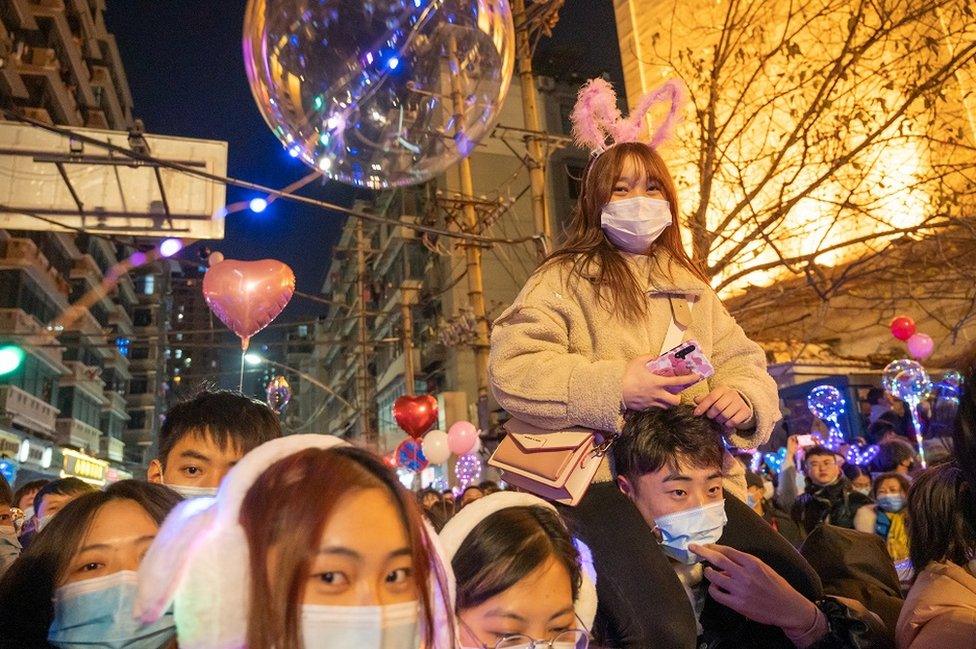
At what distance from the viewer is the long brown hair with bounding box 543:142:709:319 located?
260cm

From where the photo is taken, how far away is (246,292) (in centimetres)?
869

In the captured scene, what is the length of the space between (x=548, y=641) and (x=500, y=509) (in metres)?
0.39

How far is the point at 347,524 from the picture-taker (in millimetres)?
1480

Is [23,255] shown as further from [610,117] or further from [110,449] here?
[610,117]

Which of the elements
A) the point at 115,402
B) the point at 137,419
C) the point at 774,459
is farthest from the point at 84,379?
the point at 774,459

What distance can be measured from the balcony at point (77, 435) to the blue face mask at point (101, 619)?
45489 millimetres

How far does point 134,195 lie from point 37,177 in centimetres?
106

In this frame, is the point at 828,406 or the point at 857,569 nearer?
the point at 857,569

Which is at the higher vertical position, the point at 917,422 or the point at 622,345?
the point at 917,422

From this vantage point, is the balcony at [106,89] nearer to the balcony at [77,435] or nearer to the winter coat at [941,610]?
the balcony at [77,435]

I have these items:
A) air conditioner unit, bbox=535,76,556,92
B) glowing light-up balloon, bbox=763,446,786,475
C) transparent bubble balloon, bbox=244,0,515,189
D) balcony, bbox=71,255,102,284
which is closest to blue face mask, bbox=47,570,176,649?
transparent bubble balloon, bbox=244,0,515,189

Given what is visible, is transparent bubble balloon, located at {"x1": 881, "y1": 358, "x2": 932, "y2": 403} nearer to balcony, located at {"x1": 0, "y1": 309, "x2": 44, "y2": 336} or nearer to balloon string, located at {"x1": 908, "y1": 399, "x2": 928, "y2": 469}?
balloon string, located at {"x1": 908, "y1": 399, "x2": 928, "y2": 469}

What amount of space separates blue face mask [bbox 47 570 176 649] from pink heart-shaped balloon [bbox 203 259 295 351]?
21.6ft

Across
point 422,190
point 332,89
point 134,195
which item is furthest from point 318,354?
point 332,89
